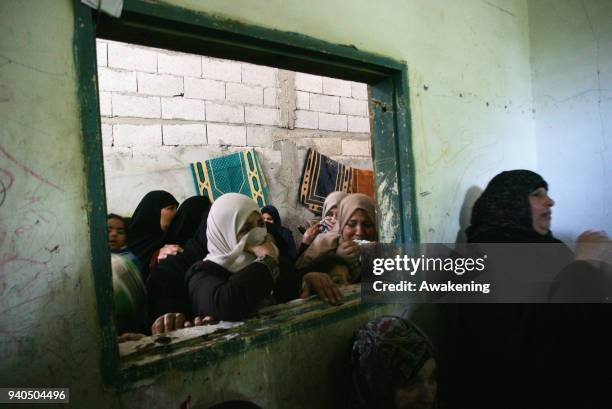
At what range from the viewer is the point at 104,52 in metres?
3.59

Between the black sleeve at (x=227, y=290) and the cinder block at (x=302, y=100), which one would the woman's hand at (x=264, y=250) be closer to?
the black sleeve at (x=227, y=290)

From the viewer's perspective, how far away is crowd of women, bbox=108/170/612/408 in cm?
158

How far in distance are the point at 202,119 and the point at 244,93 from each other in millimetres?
588

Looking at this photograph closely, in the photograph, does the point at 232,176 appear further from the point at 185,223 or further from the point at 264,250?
the point at 264,250

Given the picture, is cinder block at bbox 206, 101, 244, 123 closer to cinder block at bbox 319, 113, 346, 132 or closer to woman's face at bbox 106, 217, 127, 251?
cinder block at bbox 319, 113, 346, 132

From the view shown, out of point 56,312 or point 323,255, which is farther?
point 323,255

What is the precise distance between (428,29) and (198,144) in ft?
8.65

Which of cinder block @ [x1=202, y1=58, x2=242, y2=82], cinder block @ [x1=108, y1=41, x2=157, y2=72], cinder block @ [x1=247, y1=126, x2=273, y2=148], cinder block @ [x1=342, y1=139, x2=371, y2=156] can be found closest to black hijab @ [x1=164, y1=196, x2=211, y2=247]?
cinder block @ [x1=247, y1=126, x2=273, y2=148]

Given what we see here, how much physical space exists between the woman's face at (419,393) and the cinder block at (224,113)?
10.9 ft

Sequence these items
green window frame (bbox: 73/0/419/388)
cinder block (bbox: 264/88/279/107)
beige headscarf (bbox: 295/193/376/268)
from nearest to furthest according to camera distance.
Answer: green window frame (bbox: 73/0/419/388)
beige headscarf (bbox: 295/193/376/268)
cinder block (bbox: 264/88/279/107)

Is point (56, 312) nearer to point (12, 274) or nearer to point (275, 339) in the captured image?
point (12, 274)

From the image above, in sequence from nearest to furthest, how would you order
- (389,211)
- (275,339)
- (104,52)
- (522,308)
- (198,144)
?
(275,339), (522,308), (389,211), (104,52), (198,144)

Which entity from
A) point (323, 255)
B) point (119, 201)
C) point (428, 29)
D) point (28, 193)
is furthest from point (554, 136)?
point (119, 201)

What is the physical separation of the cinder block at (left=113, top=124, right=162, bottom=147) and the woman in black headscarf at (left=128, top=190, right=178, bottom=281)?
75cm
